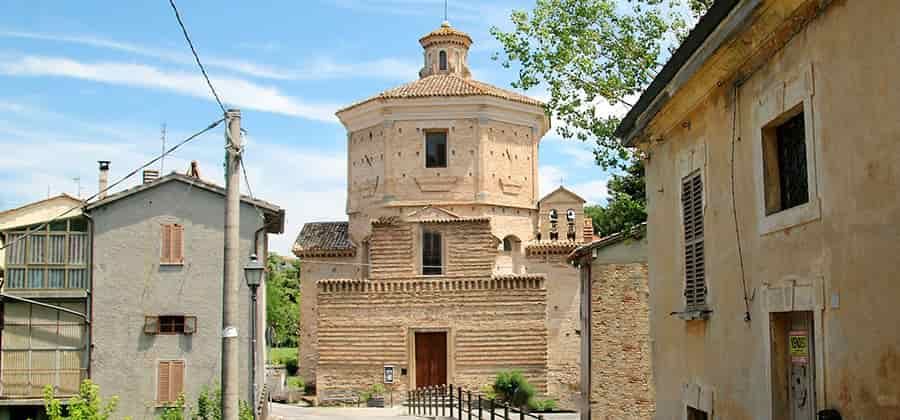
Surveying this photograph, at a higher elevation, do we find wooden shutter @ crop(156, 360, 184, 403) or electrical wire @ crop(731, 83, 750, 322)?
electrical wire @ crop(731, 83, 750, 322)

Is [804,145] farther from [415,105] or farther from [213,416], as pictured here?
[415,105]

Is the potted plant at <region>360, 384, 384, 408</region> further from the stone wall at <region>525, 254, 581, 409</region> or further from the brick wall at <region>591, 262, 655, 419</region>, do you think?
the brick wall at <region>591, 262, 655, 419</region>

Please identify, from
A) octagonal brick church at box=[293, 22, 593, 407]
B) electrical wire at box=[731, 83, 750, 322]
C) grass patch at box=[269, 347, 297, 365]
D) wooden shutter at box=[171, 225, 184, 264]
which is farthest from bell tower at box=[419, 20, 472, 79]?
electrical wire at box=[731, 83, 750, 322]

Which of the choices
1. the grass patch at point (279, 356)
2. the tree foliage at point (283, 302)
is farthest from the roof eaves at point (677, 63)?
the tree foliage at point (283, 302)

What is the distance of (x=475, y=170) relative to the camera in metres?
40.3

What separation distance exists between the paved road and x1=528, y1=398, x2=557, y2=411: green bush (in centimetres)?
483

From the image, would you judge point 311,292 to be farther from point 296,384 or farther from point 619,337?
point 619,337

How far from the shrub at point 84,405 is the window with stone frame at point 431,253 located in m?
16.1

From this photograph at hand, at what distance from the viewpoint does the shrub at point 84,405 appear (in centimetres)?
2328

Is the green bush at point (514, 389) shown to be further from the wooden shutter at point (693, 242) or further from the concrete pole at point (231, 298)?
the wooden shutter at point (693, 242)

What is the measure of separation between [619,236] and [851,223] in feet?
48.4

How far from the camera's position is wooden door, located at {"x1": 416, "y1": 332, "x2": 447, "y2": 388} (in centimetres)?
3772

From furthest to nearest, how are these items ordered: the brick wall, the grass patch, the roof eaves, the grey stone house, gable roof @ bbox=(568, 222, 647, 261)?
the grass patch, the grey stone house, the brick wall, gable roof @ bbox=(568, 222, 647, 261), the roof eaves

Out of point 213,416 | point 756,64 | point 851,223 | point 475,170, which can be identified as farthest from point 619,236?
point 475,170
